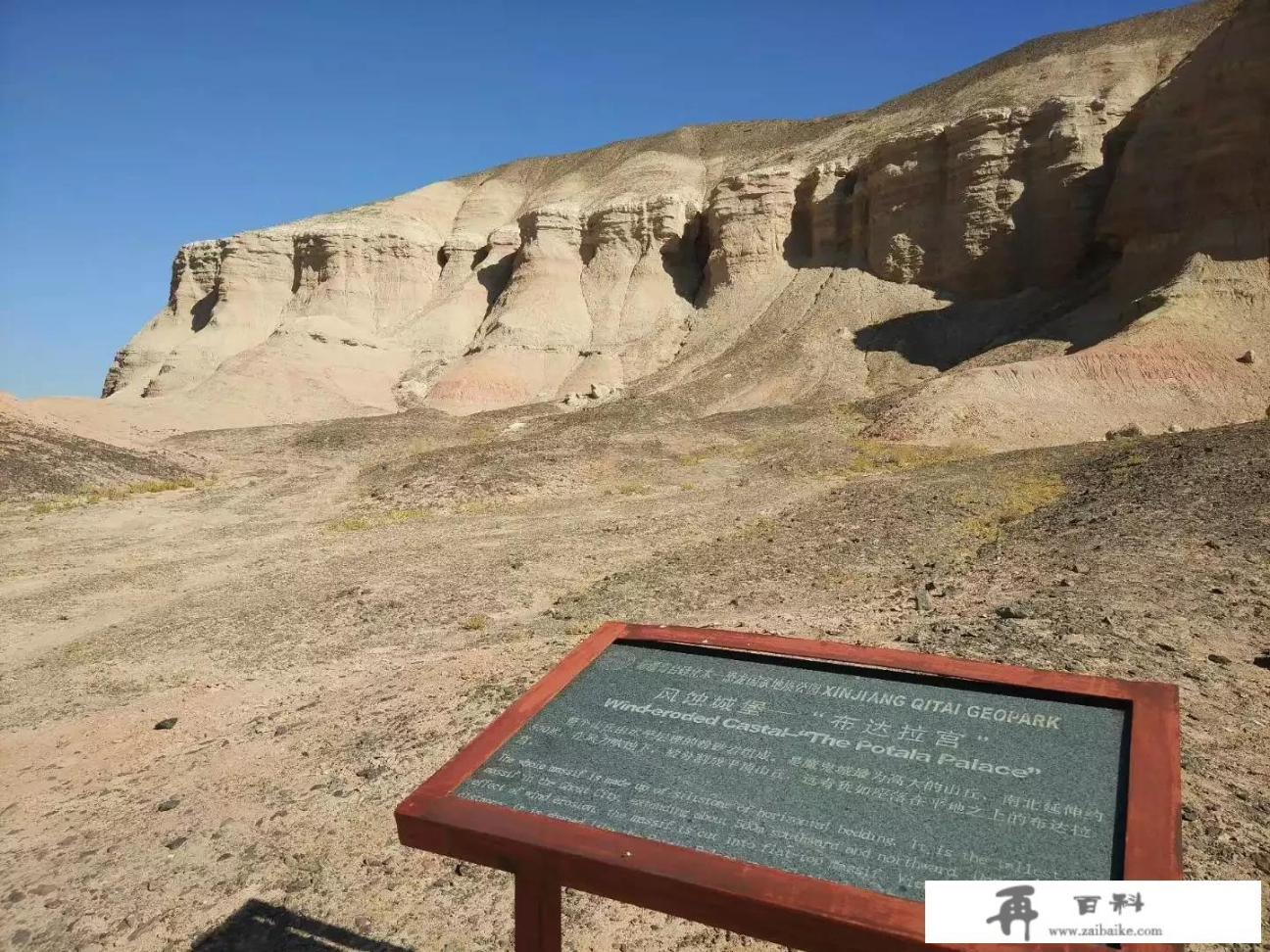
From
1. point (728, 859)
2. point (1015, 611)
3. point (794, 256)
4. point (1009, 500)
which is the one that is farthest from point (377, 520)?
point (794, 256)

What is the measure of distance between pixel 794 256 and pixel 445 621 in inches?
1373

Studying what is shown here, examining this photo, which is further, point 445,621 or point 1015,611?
point 445,621

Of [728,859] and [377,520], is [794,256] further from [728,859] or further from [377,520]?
[728,859]

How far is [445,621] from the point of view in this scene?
8.91 metres

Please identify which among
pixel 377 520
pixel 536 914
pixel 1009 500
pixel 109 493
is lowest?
pixel 377 520

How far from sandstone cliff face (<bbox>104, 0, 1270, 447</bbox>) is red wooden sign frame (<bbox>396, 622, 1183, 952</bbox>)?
67.3ft

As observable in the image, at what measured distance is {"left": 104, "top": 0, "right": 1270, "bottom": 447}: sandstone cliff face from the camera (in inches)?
998

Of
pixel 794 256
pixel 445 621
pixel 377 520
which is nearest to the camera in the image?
pixel 445 621

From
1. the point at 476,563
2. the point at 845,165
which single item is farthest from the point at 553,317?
the point at 476,563

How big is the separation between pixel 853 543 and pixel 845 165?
32.5m

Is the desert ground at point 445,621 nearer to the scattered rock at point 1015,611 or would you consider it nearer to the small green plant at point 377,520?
the scattered rock at point 1015,611

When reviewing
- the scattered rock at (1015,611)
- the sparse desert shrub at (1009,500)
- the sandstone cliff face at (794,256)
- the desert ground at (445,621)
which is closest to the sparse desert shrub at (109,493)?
the desert ground at (445,621)

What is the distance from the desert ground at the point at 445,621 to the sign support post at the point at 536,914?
4.18ft

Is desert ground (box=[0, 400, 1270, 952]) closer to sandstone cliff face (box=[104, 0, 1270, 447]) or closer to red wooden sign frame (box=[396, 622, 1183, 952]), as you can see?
red wooden sign frame (box=[396, 622, 1183, 952])
